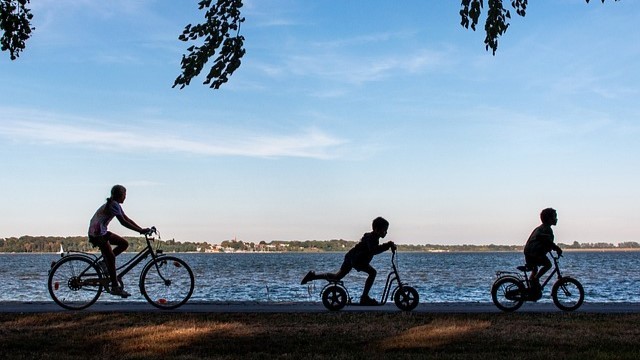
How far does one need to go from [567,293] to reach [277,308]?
505 cm

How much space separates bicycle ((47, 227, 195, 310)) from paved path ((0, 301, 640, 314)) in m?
0.22

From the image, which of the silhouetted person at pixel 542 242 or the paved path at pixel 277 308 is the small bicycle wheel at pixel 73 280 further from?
Result: the silhouetted person at pixel 542 242

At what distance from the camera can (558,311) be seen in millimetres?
11797

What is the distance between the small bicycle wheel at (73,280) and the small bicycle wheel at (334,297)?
140 inches

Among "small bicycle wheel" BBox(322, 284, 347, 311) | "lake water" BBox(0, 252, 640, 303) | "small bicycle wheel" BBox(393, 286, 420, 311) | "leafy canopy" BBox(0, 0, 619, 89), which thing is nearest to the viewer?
"leafy canopy" BBox(0, 0, 619, 89)

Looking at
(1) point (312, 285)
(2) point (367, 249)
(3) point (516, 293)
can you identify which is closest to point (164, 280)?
(2) point (367, 249)

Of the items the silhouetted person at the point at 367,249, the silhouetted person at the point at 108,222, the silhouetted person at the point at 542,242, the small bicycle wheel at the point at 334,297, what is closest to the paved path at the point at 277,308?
the small bicycle wheel at the point at 334,297

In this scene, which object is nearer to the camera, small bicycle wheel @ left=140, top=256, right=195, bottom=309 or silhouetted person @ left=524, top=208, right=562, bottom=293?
small bicycle wheel @ left=140, top=256, right=195, bottom=309

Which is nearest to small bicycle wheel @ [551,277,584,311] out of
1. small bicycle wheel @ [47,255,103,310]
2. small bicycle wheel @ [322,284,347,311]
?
small bicycle wheel @ [322,284,347,311]

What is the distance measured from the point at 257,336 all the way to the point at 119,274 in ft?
11.0

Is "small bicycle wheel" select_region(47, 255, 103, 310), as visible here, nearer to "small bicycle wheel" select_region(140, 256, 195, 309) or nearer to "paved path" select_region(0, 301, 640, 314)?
"paved path" select_region(0, 301, 640, 314)

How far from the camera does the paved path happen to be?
11.7 m

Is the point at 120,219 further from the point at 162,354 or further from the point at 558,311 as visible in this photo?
the point at 558,311

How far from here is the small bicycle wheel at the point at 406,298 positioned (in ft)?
39.4
